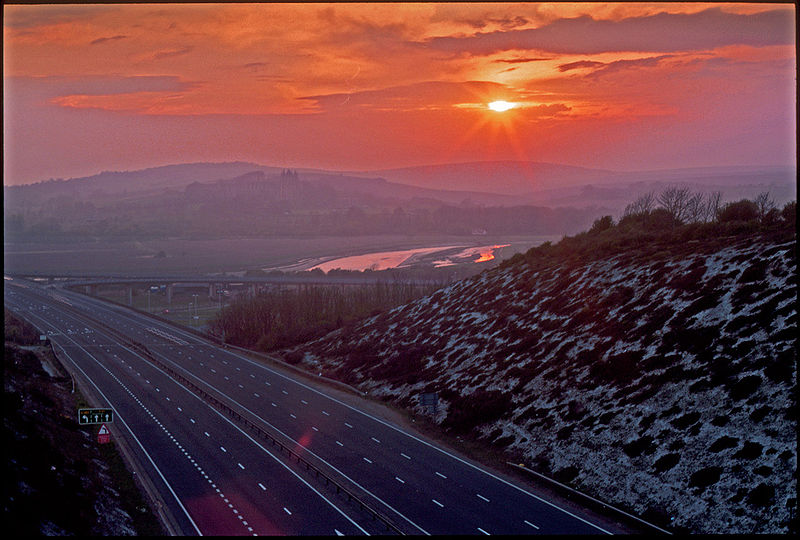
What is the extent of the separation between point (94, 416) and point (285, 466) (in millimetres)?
15668

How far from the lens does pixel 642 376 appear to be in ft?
181

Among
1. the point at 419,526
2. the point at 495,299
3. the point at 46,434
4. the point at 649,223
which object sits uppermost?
the point at 649,223

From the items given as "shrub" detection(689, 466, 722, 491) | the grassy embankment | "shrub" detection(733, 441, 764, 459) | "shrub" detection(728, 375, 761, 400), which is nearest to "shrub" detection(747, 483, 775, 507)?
"shrub" detection(689, 466, 722, 491)

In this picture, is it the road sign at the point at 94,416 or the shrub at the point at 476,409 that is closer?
the road sign at the point at 94,416

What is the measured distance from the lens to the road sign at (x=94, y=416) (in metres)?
54.5

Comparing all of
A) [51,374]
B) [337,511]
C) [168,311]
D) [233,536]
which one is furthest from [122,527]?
[168,311]

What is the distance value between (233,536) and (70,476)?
1164 cm

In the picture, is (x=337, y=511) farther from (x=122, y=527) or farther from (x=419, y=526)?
(x=122, y=527)

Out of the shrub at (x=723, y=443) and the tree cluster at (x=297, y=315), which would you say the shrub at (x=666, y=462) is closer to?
the shrub at (x=723, y=443)

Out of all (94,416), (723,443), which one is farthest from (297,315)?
(723,443)

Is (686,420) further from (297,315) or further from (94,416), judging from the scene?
(297,315)

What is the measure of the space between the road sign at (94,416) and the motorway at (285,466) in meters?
3.23

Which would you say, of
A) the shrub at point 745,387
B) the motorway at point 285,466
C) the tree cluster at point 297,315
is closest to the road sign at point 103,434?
the motorway at point 285,466

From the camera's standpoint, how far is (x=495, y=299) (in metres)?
92.1
